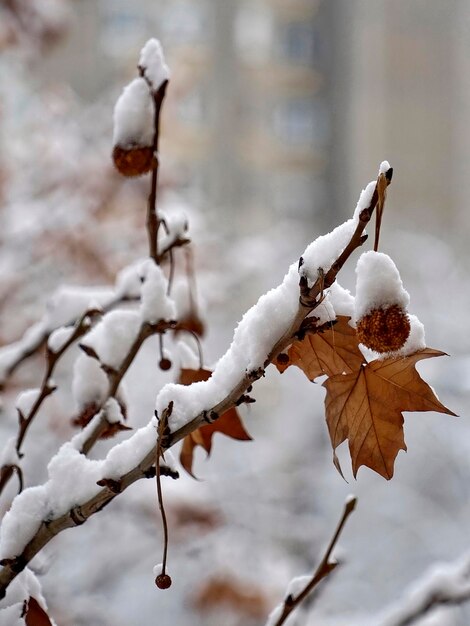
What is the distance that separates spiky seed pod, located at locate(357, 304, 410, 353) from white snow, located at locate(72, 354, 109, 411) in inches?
10.4

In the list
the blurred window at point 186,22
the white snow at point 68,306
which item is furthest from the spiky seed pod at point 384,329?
the blurred window at point 186,22

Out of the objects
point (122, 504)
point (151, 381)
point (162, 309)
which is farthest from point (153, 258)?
point (151, 381)

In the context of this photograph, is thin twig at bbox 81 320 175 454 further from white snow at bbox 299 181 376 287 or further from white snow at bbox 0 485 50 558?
white snow at bbox 299 181 376 287

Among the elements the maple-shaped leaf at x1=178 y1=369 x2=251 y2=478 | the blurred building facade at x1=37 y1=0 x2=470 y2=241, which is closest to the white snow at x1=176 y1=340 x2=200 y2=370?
the maple-shaped leaf at x1=178 y1=369 x2=251 y2=478

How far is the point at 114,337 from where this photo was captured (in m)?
0.54

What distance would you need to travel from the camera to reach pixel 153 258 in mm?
552

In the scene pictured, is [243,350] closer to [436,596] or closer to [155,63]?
[155,63]

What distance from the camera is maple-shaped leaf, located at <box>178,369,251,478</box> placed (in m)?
0.52

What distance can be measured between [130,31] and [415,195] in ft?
15.8

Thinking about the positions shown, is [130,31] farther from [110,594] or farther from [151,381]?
[110,594]

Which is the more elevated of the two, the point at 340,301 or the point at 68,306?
the point at 68,306

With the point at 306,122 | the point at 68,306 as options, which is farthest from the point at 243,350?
the point at 306,122

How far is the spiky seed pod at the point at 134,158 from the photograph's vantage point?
0.54 m

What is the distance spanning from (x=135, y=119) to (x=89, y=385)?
21 cm
